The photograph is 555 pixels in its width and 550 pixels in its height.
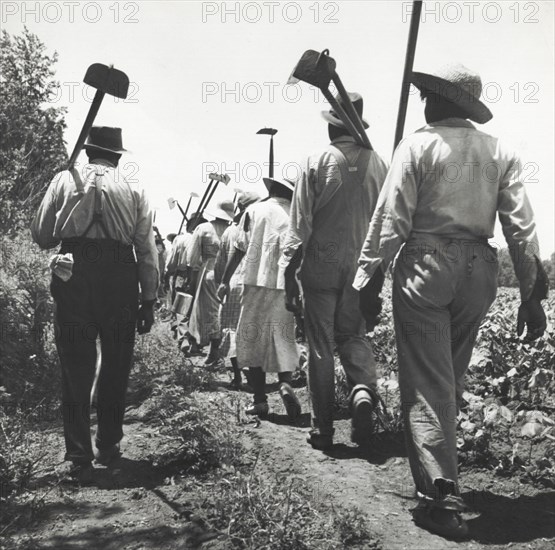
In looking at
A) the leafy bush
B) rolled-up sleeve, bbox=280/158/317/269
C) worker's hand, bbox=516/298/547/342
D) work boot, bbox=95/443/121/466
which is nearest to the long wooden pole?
rolled-up sleeve, bbox=280/158/317/269

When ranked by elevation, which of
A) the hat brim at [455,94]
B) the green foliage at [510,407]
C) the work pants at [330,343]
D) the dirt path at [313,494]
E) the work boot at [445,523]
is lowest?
the dirt path at [313,494]

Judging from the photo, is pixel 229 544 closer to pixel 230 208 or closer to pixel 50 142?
pixel 230 208

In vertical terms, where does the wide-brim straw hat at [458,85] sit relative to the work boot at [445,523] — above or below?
above

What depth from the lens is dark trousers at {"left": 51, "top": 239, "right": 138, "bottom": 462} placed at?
4121 mm

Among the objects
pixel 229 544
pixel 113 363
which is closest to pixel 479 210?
pixel 229 544

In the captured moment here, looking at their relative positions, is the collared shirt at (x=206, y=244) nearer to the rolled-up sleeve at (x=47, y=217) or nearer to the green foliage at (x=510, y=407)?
the green foliage at (x=510, y=407)

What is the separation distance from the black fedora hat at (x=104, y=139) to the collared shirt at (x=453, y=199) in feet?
6.43

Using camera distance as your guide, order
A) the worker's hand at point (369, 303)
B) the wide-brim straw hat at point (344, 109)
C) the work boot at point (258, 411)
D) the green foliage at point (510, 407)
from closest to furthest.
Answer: the worker's hand at point (369, 303), the green foliage at point (510, 407), the wide-brim straw hat at point (344, 109), the work boot at point (258, 411)

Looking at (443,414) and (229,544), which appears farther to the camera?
(443,414)

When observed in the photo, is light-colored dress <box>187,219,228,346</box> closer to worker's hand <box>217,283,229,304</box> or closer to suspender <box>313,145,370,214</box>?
worker's hand <box>217,283,229,304</box>

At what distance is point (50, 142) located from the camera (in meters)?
25.9

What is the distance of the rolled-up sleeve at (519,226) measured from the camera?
3209mm

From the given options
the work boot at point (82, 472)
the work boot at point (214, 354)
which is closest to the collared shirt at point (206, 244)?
the work boot at point (214, 354)

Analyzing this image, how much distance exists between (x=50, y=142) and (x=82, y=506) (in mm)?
24360
